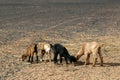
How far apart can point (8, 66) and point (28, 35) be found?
9.26m

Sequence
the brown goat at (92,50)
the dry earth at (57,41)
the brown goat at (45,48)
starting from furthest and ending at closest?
the brown goat at (45,48) < the brown goat at (92,50) < the dry earth at (57,41)

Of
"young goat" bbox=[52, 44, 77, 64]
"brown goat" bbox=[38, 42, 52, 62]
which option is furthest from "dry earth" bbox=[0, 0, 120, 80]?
"brown goat" bbox=[38, 42, 52, 62]

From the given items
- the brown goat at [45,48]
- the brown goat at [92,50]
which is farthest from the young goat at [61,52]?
the brown goat at [92,50]

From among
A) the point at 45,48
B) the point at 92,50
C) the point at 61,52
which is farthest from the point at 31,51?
the point at 92,50

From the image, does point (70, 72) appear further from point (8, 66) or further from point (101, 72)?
point (8, 66)

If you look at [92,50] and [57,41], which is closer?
[92,50]

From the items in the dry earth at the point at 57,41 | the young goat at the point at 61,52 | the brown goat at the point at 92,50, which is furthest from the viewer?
the young goat at the point at 61,52

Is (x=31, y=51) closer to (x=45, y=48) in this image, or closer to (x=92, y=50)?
(x=45, y=48)

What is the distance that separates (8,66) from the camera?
1617cm

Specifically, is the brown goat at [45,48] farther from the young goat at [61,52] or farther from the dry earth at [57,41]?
the dry earth at [57,41]

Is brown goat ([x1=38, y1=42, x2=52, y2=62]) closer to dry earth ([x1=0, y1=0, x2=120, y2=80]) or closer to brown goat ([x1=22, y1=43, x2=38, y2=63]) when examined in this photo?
brown goat ([x1=22, y1=43, x2=38, y2=63])

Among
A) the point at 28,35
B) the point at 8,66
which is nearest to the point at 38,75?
the point at 8,66

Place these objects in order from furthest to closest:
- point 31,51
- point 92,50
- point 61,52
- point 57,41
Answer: point 57,41, point 31,51, point 61,52, point 92,50

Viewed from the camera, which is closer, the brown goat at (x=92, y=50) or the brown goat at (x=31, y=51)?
the brown goat at (x=92, y=50)
